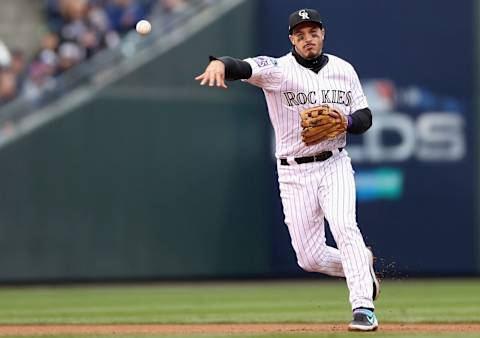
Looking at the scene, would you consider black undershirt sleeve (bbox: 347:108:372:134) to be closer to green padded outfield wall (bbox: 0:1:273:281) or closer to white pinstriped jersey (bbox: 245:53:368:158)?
white pinstriped jersey (bbox: 245:53:368:158)

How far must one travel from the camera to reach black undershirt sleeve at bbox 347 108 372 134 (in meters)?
6.43

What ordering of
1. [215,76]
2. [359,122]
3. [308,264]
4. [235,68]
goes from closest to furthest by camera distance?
[215,76] → [235,68] → [359,122] → [308,264]

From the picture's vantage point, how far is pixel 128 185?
13.0 m

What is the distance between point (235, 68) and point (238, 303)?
13.1 feet

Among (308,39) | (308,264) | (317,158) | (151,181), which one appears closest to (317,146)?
(317,158)

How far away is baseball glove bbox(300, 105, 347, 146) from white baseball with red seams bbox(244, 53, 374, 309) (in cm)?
15

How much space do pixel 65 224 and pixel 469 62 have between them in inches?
208

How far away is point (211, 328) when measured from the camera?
22.7 ft

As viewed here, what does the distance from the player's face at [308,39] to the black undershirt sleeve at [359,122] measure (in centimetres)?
43

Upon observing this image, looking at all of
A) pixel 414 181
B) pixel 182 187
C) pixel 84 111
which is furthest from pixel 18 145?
pixel 414 181

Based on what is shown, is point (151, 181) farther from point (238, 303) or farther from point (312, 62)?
point (312, 62)

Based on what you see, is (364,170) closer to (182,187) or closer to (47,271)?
(182,187)

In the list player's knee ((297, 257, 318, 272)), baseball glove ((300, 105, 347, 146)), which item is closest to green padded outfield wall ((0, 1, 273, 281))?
player's knee ((297, 257, 318, 272))

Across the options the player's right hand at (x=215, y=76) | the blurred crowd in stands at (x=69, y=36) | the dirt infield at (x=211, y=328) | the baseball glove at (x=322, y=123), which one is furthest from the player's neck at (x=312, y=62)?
the blurred crowd in stands at (x=69, y=36)
